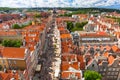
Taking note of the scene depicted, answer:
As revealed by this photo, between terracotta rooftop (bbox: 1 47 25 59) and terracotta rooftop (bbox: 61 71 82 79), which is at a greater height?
terracotta rooftop (bbox: 1 47 25 59)

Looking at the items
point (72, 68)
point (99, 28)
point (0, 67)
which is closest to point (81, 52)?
point (72, 68)

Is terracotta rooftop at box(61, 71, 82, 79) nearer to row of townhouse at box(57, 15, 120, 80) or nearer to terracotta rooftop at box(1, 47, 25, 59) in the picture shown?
row of townhouse at box(57, 15, 120, 80)

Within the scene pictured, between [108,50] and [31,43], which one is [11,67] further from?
[108,50]

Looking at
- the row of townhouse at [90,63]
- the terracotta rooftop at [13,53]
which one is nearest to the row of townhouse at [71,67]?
the row of townhouse at [90,63]

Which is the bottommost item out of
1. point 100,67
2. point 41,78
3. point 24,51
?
point 41,78

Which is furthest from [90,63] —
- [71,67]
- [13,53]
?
[13,53]

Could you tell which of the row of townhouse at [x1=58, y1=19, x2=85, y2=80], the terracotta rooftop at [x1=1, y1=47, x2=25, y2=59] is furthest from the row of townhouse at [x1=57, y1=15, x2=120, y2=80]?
the terracotta rooftop at [x1=1, y1=47, x2=25, y2=59]

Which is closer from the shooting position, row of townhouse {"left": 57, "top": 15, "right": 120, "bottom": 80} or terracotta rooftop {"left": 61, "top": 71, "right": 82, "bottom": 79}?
terracotta rooftop {"left": 61, "top": 71, "right": 82, "bottom": 79}

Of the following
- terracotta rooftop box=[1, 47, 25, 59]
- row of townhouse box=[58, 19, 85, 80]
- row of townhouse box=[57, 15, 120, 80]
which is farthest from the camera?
terracotta rooftop box=[1, 47, 25, 59]

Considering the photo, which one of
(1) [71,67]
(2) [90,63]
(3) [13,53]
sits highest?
(3) [13,53]

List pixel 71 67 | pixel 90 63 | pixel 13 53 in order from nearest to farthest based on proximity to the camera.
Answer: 1. pixel 71 67
2. pixel 90 63
3. pixel 13 53

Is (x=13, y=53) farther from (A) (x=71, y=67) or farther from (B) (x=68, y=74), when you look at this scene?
(B) (x=68, y=74)
